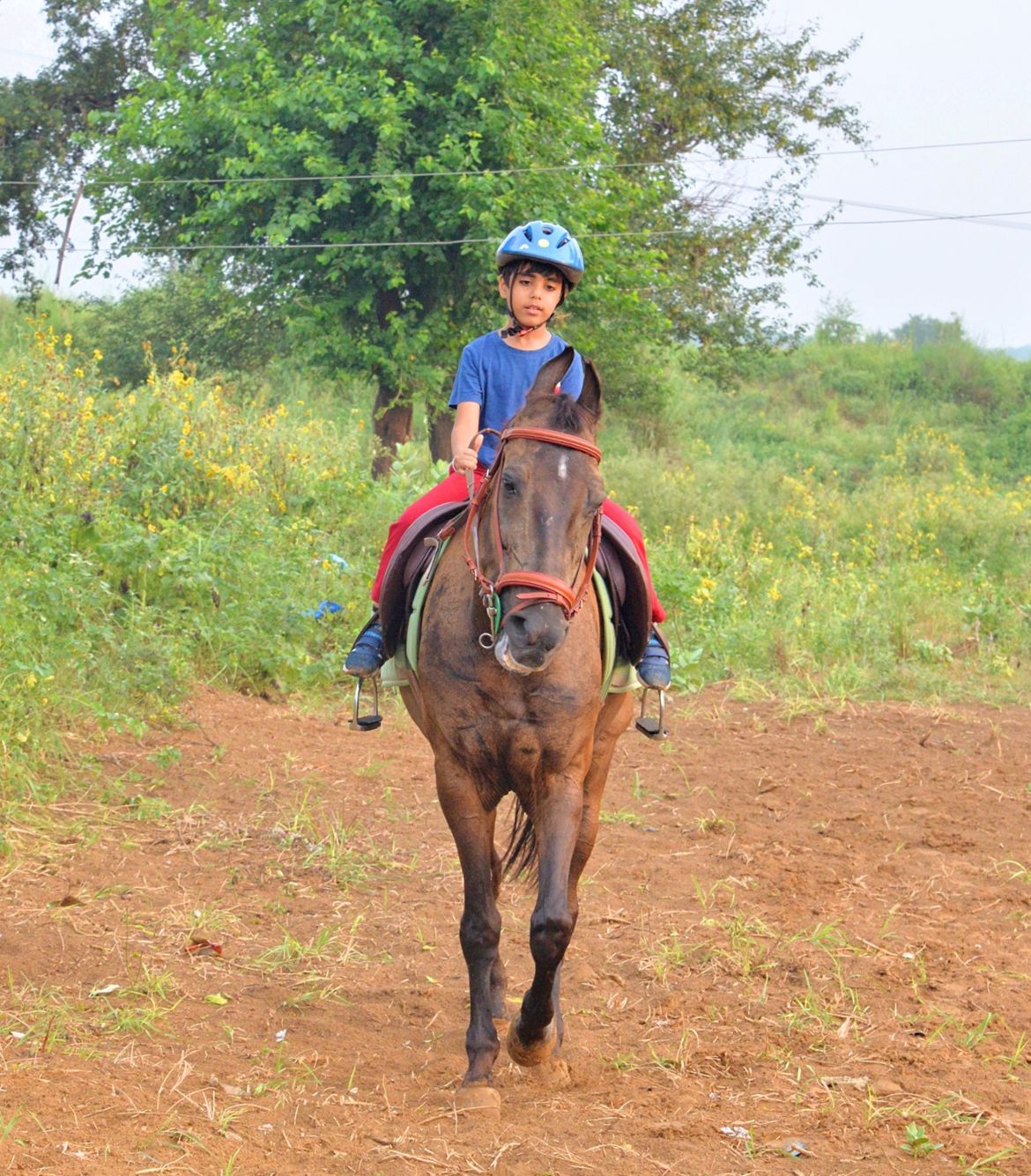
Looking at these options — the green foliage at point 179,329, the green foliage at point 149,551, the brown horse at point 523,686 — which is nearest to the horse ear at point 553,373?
the brown horse at point 523,686

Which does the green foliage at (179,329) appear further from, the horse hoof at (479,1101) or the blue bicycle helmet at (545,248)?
the horse hoof at (479,1101)

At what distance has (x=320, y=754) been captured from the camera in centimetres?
820

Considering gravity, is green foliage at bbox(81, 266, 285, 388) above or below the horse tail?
above

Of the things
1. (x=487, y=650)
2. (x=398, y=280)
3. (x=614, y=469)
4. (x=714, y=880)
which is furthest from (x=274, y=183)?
(x=487, y=650)

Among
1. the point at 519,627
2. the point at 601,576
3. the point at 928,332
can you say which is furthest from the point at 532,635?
the point at 928,332

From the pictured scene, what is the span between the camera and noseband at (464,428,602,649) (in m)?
3.58

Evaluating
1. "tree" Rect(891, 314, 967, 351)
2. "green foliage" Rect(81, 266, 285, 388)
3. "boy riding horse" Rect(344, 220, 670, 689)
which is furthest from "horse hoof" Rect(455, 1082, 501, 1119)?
"tree" Rect(891, 314, 967, 351)

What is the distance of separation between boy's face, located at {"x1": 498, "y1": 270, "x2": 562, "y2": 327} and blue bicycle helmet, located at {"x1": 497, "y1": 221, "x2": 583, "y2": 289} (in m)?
0.06

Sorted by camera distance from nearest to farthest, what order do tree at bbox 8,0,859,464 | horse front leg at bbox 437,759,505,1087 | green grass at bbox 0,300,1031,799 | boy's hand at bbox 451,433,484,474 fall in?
horse front leg at bbox 437,759,505,1087, boy's hand at bbox 451,433,484,474, green grass at bbox 0,300,1031,799, tree at bbox 8,0,859,464

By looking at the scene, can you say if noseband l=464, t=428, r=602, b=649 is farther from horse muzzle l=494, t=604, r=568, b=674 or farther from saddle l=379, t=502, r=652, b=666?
saddle l=379, t=502, r=652, b=666

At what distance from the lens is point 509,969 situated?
5.35 meters

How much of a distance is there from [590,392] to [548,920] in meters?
1.57

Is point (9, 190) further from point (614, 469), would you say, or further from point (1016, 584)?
point (1016, 584)

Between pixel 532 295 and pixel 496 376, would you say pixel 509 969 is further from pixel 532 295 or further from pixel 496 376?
pixel 532 295
